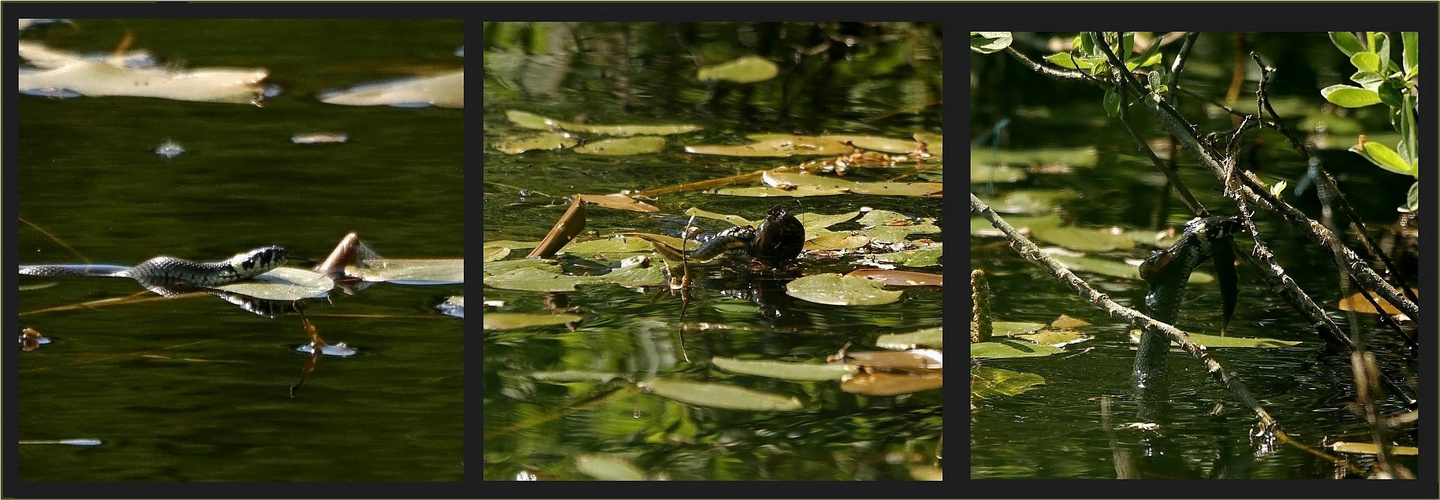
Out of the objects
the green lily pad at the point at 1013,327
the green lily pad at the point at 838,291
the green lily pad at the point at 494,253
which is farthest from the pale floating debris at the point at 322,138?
the green lily pad at the point at 1013,327

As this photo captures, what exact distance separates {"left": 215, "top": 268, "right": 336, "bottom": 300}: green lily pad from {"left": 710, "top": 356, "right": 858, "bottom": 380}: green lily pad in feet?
2.24

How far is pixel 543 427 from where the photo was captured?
1.94m

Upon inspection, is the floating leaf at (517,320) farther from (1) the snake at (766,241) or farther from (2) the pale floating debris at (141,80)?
(2) the pale floating debris at (141,80)

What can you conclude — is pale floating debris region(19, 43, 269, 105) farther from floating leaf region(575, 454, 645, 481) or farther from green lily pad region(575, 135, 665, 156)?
floating leaf region(575, 454, 645, 481)

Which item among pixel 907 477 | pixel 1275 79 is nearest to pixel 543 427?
pixel 907 477

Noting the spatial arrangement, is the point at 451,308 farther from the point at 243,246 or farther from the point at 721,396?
the point at 721,396

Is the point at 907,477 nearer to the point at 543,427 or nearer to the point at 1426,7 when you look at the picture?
the point at 543,427

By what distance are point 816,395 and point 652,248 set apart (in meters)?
0.38

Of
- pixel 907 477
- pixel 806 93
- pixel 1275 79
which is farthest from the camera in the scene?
pixel 1275 79

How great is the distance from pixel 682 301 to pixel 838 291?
27 centimetres

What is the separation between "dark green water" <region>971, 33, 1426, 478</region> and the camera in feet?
6.57

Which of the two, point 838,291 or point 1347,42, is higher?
point 1347,42

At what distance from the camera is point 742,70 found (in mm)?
2039

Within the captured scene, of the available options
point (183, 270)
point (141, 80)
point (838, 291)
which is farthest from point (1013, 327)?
point (141, 80)
